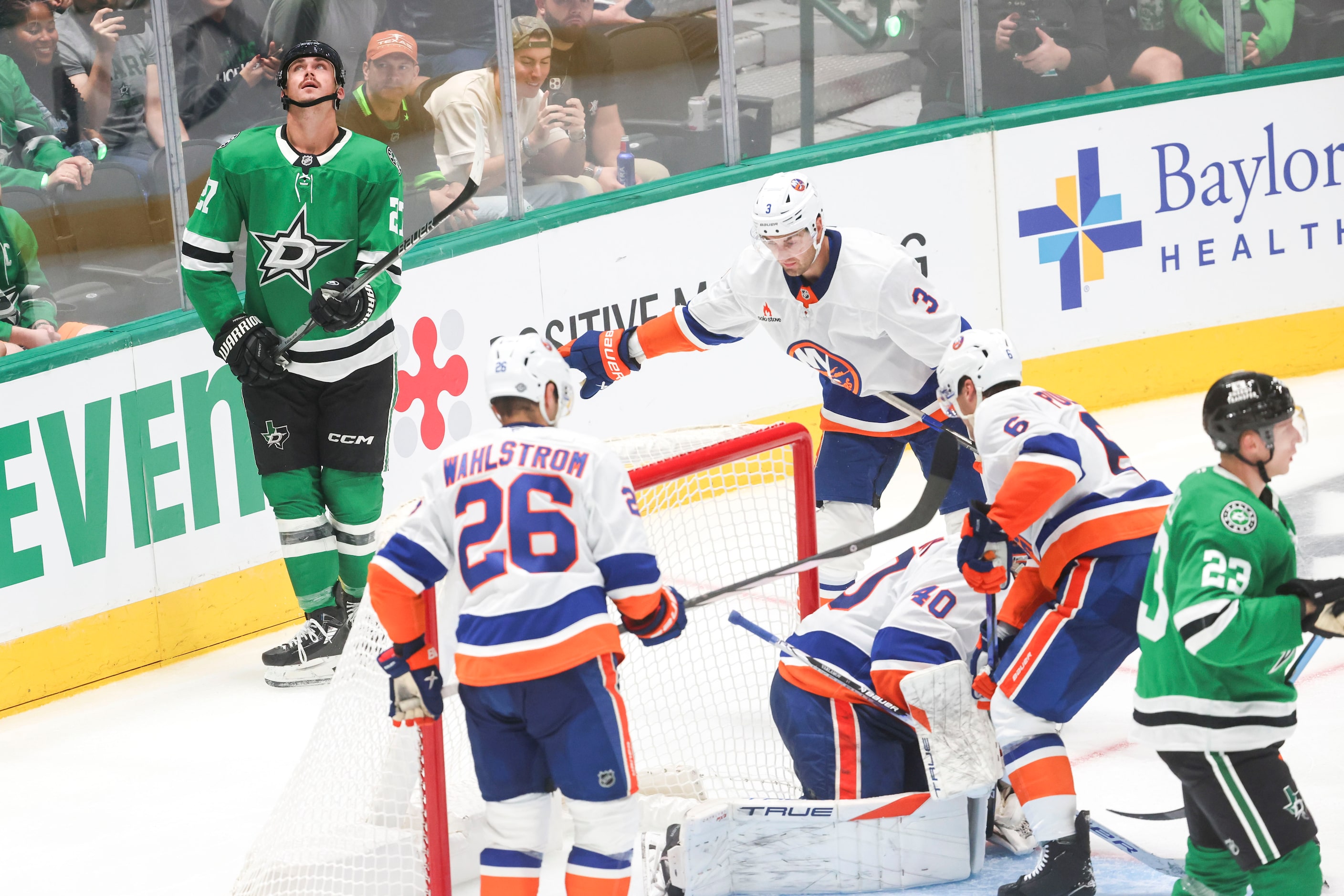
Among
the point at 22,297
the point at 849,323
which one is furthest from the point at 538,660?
the point at 22,297

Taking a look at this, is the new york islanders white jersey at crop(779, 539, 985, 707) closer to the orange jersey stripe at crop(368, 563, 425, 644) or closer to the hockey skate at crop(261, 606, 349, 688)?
the orange jersey stripe at crop(368, 563, 425, 644)

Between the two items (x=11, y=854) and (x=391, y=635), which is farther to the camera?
(x=11, y=854)

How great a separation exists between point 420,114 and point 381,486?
134 centimetres

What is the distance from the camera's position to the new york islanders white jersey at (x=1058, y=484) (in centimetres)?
319

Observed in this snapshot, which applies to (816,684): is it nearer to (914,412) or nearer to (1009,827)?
(1009,827)

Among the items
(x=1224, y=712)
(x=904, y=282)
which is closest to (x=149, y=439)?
(x=904, y=282)

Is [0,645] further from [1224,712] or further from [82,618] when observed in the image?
[1224,712]

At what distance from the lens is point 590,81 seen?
19.5ft

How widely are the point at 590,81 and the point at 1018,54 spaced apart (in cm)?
177

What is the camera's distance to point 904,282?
13.5ft

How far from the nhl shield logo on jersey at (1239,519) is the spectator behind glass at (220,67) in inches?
131

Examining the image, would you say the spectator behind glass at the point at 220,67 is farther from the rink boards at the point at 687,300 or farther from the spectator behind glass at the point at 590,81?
the spectator behind glass at the point at 590,81

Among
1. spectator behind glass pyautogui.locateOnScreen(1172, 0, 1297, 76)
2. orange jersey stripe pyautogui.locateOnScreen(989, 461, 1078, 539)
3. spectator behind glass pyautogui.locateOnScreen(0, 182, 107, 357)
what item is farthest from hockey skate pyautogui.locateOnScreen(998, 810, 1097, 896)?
spectator behind glass pyautogui.locateOnScreen(1172, 0, 1297, 76)

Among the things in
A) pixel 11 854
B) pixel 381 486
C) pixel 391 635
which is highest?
pixel 391 635
